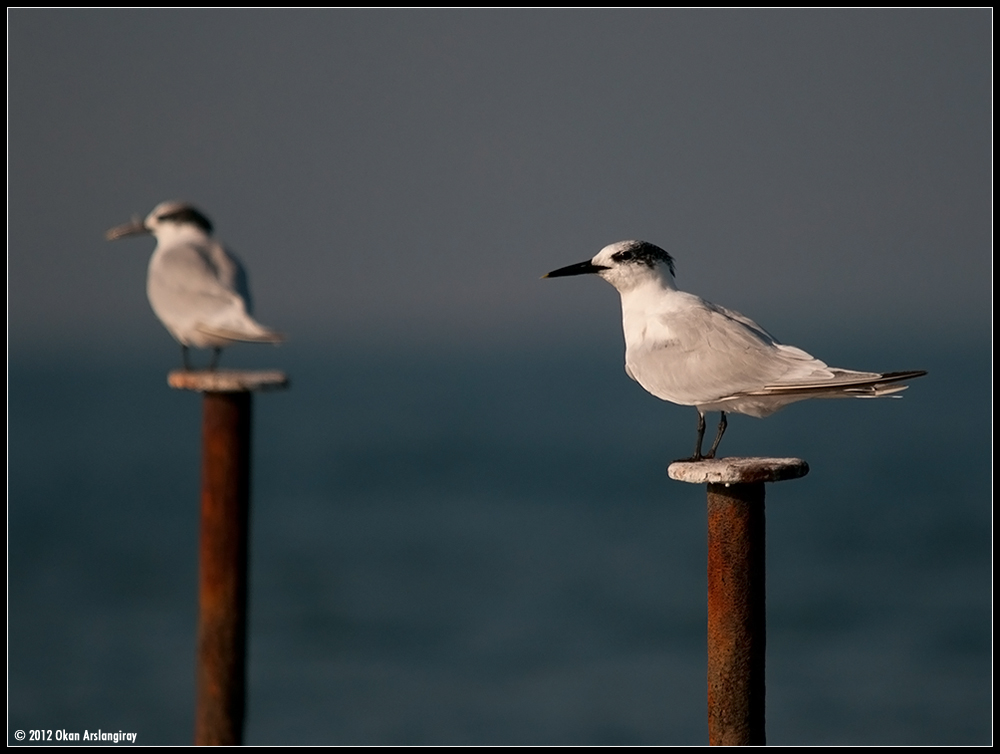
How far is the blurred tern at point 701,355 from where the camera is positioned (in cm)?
533

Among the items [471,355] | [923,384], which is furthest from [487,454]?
[471,355]

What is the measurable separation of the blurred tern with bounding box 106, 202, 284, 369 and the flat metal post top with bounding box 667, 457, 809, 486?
3.55m

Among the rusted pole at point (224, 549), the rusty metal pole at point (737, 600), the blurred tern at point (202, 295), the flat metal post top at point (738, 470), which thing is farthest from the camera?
the blurred tern at point (202, 295)

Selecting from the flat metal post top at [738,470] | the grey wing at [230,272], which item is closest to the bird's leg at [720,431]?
the flat metal post top at [738,470]

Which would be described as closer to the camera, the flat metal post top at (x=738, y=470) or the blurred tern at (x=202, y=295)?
the flat metal post top at (x=738, y=470)

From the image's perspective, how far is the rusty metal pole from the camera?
4.92m

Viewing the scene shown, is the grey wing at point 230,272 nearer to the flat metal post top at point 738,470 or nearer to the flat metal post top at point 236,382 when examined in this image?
the flat metal post top at point 236,382

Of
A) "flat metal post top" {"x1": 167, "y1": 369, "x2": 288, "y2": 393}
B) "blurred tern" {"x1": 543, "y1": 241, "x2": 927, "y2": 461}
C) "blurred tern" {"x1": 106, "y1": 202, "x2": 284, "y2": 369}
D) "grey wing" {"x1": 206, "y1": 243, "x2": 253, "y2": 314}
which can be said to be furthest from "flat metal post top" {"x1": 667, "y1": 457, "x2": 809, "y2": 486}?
"grey wing" {"x1": 206, "y1": 243, "x2": 253, "y2": 314}

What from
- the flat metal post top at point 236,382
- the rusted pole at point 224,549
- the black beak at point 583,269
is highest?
the black beak at point 583,269

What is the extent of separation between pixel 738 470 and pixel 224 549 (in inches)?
120

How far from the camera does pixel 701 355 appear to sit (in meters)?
5.61

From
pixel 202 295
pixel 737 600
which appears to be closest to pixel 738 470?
pixel 737 600

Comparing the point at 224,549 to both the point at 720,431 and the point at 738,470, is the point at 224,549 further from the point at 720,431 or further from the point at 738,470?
the point at 738,470

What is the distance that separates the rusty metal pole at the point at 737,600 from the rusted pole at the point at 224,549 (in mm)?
2667
